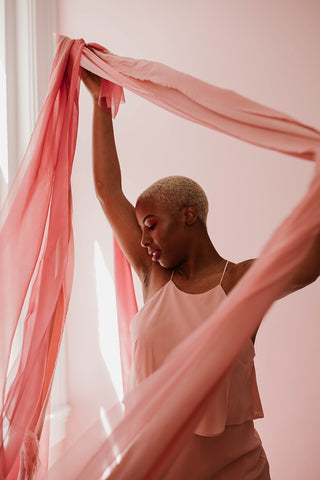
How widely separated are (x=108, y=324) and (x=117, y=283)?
99cm

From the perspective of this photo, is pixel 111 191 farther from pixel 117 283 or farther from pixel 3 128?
pixel 3 128

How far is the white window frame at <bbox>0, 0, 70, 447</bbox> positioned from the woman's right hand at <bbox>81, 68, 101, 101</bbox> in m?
1.03

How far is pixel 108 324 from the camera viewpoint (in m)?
2.62

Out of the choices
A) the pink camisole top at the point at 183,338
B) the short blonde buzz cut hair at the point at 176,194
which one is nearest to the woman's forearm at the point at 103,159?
the short blonde buzz cut hair at the point at 176,194

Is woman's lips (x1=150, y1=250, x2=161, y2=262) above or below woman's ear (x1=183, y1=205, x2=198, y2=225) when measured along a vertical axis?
below

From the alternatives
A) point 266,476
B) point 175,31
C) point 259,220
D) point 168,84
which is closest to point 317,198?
point 168,84

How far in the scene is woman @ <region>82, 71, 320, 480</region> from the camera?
1230 mm

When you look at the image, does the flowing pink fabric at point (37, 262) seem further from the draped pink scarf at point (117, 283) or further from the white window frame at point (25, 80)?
the white window frame at point (25, 80)

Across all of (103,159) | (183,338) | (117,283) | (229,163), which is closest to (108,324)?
(229,163)

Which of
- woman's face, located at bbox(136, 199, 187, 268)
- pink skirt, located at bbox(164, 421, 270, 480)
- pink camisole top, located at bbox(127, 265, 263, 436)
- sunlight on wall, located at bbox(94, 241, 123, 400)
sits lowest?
sunlight on wall, located at bbox(94, 241, 123, 400)

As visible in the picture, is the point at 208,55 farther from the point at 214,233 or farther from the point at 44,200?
the point at 44,200

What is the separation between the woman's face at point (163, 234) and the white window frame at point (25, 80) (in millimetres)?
1255

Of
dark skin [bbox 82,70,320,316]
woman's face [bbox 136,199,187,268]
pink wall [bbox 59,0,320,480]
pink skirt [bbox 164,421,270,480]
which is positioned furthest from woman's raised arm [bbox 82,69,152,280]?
pink wall [bbox 59,0,320,480]

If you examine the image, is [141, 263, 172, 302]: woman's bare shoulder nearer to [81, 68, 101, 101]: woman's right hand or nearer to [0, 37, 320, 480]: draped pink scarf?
[0, 37, 320, 480]: draped pink scarf
